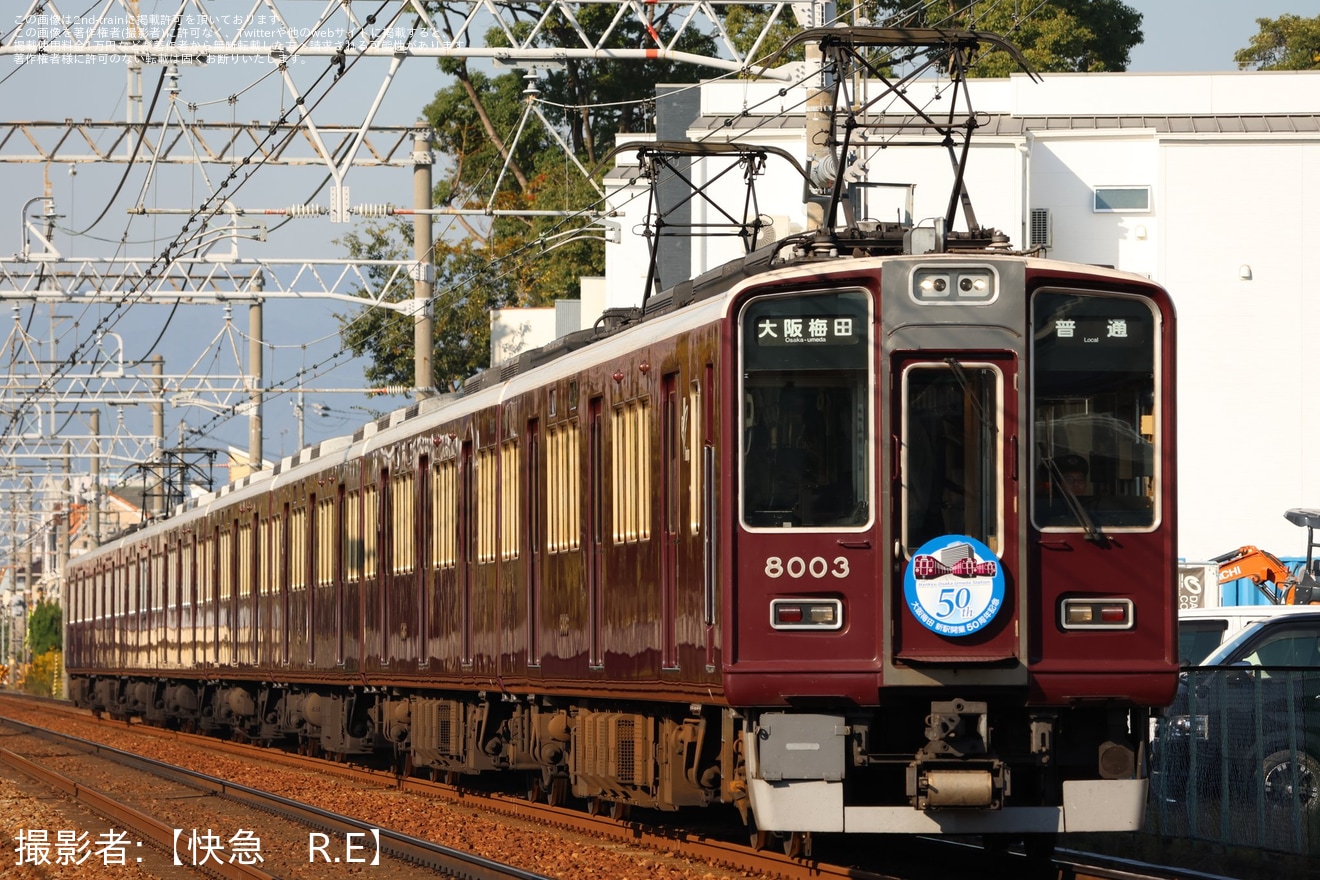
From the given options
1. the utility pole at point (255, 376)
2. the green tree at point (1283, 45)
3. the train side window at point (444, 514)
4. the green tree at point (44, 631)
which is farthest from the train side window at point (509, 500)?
the green tree at point (44, 631)

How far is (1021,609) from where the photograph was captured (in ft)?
32.8

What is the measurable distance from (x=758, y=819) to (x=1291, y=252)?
23333 mm

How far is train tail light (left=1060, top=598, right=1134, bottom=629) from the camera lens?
1020 centimetres

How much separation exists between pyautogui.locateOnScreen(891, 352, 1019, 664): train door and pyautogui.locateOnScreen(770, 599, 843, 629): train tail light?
296 millimetres

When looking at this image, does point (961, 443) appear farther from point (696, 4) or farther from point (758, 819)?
point (696, 4)

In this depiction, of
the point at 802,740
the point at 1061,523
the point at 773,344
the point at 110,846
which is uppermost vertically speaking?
the point at 773,344

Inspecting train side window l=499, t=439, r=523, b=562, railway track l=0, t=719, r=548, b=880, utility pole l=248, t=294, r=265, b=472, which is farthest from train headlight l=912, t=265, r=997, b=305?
utility pole l=248, t=294, r=265, b=472

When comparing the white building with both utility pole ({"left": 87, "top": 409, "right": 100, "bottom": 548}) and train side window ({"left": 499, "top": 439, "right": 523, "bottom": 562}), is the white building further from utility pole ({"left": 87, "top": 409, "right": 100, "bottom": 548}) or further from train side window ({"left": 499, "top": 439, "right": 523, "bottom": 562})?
utility pole ({"left": 87, "top": 409, "right": 100, "bottom": 548})

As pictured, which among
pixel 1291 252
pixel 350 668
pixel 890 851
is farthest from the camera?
pixel 1291 252

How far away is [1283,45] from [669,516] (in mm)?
45524

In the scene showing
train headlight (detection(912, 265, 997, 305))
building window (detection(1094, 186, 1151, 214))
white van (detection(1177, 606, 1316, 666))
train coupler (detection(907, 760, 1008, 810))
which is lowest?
train coupler (detection(907, 760, 1008, 810))

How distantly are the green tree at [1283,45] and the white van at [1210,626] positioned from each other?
37.4m

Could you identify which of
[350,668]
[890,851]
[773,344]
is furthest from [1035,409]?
[350,668]

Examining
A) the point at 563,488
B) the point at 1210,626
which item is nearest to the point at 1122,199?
the point at 1210,626
